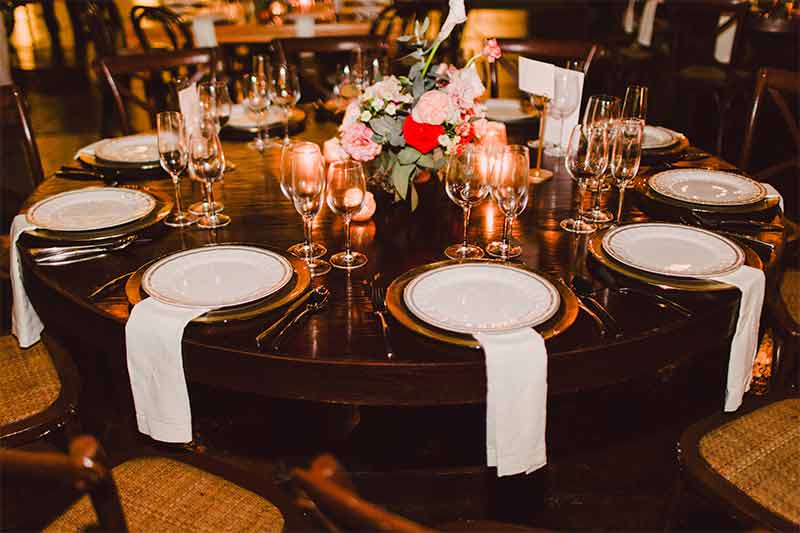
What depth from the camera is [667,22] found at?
20.4ft

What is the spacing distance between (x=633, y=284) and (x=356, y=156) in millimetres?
680

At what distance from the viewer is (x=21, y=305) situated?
1589 millimetres

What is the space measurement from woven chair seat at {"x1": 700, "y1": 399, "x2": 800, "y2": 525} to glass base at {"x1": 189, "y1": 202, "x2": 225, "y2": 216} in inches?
47.0

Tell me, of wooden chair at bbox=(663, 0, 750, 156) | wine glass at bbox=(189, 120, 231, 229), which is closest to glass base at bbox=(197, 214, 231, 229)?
wine glass at bbox=(189, 120, 231, 229)

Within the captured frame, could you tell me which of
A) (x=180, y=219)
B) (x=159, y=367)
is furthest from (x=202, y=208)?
(x=159, y=367)

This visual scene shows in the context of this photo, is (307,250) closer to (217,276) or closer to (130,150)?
(217,276)

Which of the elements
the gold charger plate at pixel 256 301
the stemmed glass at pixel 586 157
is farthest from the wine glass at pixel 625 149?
the gold charger plate at pixel 256 301

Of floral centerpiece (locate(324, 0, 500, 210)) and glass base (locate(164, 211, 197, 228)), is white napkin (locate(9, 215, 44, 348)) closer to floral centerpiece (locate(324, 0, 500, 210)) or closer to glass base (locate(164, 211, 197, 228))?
glass base (locate(164, 211, 197, 228))

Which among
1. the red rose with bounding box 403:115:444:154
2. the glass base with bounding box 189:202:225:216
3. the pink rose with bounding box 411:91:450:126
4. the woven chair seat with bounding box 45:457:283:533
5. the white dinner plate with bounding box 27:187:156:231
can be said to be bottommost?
the woven chair seat with bounding box 45:457:283:533

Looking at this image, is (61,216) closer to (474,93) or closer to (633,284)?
(474,93)

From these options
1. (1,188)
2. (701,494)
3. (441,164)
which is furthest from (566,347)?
(1,188)

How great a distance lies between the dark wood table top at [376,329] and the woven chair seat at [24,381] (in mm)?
268

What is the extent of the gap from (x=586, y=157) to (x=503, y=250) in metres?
0.29

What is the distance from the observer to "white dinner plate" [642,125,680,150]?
7.04 feet
